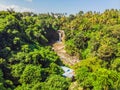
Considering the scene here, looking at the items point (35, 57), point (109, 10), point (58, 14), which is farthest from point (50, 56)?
point (58, 14)

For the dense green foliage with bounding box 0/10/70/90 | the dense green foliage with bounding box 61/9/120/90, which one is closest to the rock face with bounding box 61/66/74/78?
the dense green foliage with bounding box 0/10/70/90

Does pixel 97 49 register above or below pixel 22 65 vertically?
above

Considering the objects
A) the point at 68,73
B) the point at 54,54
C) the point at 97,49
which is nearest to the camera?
the point at 68,73

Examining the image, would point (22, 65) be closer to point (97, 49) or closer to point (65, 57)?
point (65, 57)

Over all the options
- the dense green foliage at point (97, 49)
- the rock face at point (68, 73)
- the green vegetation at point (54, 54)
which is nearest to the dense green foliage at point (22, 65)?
the green vegetation at point (54, 54)

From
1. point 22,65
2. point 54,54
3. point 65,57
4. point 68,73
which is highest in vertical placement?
point 54,54

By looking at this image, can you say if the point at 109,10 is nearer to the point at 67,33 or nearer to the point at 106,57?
the point at 67,33

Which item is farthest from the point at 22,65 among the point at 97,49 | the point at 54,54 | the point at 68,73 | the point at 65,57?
the point at 97,49

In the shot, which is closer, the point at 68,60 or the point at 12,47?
the point at 12,47
